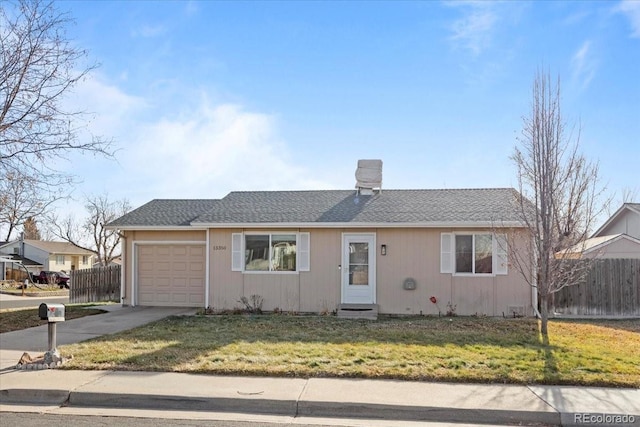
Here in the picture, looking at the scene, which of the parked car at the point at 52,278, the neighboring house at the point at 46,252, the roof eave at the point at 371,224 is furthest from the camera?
the neighboring house at the point at 46,252

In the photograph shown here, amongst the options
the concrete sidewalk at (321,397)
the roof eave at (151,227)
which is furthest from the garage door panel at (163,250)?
the concrete sidewalk at (321,397)

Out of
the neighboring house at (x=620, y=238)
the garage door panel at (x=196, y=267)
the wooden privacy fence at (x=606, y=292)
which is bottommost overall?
the wooden privacy fence at (x=606, y=292)

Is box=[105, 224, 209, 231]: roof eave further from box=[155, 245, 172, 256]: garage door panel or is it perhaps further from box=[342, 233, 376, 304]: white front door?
box=[342, 233, 376, 304]: white front door

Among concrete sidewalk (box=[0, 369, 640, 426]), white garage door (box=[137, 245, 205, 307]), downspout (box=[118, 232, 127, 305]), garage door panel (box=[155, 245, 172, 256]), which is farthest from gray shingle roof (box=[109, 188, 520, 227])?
concrete sidewalk (box=[0, 369, 640, 426])

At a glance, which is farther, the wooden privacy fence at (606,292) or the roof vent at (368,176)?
the roof vent at (368,176)

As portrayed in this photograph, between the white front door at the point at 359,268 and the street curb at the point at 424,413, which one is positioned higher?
the white front door at the point at 359,268

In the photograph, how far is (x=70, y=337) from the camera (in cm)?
1077

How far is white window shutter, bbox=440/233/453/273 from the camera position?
14516 mm

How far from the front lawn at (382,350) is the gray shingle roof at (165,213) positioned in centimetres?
469

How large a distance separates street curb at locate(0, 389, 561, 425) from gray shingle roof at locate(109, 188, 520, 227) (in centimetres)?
855

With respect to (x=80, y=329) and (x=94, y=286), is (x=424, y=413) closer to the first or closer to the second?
(x=80, y=329)

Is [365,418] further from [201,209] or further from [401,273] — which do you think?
[201,209]

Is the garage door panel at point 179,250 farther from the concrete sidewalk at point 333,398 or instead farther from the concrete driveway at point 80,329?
the concrete sidewalk at point 333,398

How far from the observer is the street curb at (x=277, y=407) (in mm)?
5941
